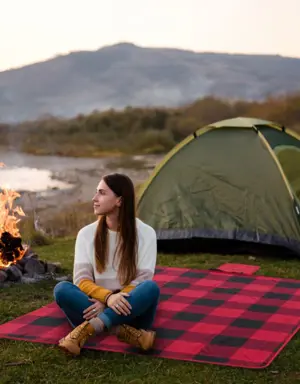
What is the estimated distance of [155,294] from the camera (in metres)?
5.02

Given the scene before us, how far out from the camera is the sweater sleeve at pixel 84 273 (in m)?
5.05

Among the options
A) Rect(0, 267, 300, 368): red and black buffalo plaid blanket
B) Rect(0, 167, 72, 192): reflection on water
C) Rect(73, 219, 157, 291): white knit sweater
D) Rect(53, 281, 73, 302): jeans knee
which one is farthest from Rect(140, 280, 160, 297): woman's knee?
Rect(0, 167, 72, 192): reflection on water

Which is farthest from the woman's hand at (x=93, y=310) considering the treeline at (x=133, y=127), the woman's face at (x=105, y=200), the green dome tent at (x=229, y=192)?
the treeline at (x=133, y=127)

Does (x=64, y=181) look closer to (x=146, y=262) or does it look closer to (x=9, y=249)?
(x=9, y=249)

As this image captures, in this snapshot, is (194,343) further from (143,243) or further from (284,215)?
(284,215)

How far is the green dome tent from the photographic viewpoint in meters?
8.50

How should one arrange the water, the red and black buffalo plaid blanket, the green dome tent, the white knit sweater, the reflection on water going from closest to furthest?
the red and black buffalo plaid blanket, the white knit sweater, the green dome tent, the reflection on water, the water

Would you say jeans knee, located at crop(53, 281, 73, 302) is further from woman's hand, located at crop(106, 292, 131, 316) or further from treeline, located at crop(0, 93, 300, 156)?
Answer: treeline, located at crop(0, 93, 300, 156)

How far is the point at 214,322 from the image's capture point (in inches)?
220

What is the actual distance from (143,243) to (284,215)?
3.63 metres

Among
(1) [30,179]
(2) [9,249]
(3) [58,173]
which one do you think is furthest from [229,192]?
(3) [58,173]

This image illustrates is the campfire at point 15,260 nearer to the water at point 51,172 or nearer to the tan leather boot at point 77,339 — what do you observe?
the tan leather boot at point 77,339

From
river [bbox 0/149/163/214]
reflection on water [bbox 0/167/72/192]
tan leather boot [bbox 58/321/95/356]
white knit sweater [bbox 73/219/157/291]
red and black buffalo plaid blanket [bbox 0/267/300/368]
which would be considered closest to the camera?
tan leather boot [bbox 58/321/95/356]

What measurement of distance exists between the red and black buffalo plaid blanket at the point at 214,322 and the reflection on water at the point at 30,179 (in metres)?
11.0
